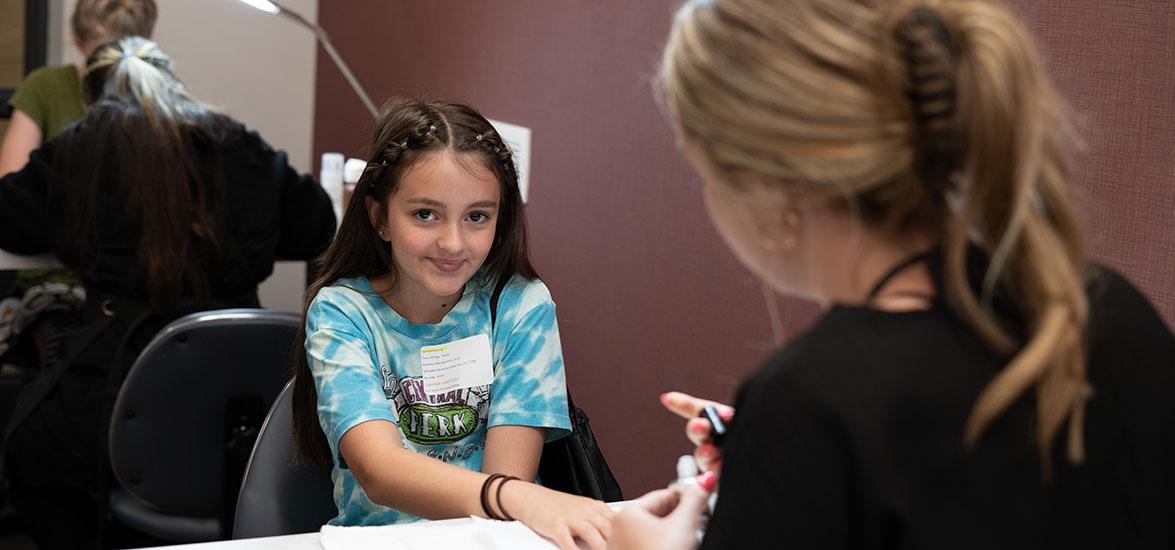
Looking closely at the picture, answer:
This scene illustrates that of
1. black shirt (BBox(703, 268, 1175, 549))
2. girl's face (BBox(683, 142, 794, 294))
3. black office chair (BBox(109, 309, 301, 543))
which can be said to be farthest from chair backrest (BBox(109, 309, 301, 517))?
black shirt (BBox(703, 268, 1175, 549))

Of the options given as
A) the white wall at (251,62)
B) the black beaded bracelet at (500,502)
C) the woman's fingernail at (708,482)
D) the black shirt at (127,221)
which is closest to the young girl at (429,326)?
the black beaded bracelet at (500,502)

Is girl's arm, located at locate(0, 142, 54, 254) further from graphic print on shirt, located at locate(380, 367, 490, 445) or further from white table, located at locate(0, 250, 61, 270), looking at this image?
graphic print on shirt, located at locate(380, 367, 490, 445)

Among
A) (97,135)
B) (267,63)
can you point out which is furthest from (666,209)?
(267,63)

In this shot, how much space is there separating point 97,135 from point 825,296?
2091mm

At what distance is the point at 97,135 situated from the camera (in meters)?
2.51

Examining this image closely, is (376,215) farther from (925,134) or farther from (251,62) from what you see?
(251,62)

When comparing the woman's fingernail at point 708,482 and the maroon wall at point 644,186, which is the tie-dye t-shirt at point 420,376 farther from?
the woman's fingernail at point 708,482

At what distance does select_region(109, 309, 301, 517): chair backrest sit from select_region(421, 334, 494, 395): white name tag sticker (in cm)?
51

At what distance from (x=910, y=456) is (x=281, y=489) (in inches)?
42.6

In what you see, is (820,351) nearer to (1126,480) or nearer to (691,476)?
(1126,480)

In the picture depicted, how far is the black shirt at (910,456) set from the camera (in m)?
0.68

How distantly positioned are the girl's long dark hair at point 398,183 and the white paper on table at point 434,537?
1.07ft

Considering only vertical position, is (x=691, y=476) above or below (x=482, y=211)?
below

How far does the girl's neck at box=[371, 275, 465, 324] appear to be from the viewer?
1.67 meters
